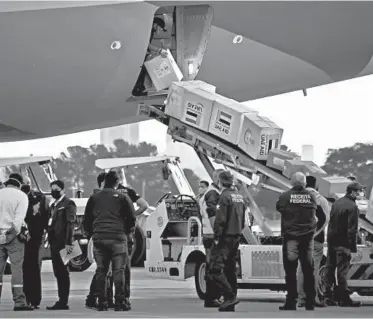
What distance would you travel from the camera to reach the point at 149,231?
17.6 m

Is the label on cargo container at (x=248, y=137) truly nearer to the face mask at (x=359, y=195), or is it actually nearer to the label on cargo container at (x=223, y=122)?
the label on cargo container at (x=223, y=122)

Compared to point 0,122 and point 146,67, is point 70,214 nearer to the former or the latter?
point 146,67

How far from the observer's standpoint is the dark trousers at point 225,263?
13977 mm

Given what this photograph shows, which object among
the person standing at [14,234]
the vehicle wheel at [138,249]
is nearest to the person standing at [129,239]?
the person standing at [14,234]

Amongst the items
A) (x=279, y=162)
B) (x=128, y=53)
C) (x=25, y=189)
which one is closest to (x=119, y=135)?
(x=128, y=53)

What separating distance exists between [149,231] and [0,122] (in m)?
4.35

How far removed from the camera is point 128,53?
19266 millimetres

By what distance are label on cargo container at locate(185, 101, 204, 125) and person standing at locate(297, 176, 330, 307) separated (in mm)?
2232

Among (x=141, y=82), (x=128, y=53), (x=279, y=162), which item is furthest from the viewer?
(x=141, y=82)

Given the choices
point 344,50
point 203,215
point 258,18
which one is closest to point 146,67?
point 258,18

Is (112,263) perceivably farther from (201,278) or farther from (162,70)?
(162,70)

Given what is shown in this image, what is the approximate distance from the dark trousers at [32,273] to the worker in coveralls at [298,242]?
2.70m

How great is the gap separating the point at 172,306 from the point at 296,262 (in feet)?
5.20

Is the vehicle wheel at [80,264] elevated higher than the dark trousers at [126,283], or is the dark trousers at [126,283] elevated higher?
the vehicle wheel at [80,264]
